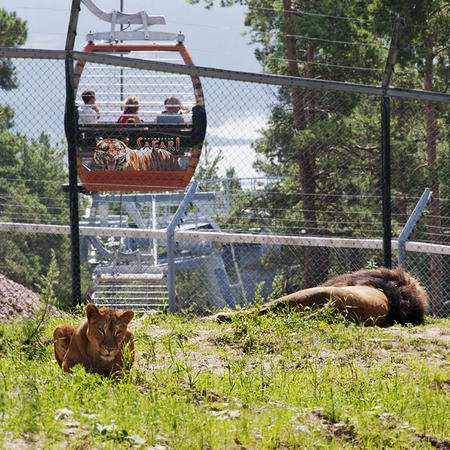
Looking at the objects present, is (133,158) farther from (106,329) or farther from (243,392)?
(243,392)

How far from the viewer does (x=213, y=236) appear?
1160 cm

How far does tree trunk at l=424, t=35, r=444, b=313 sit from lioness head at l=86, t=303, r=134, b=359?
835 cm

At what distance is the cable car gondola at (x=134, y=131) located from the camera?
10.8 m

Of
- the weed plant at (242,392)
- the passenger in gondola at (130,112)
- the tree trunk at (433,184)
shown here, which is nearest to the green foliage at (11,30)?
the tree trunk at (433,184)

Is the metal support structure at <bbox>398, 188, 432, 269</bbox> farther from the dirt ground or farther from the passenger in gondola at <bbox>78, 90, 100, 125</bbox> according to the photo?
the dirt ground

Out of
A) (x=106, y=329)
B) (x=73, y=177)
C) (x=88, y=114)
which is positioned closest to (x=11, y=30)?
(x=88, y=114)

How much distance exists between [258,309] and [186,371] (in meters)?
2.41

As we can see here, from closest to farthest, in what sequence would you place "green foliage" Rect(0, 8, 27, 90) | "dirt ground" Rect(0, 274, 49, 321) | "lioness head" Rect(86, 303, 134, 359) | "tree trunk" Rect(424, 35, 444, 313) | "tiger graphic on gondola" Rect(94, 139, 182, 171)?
1. "lioness head" Rect(86, 303, 134, 359)
2. "dirt ground" Rect(0, 274, 49, 321)
3. "tiger graphic on gondola" Rect(94, 139, 182, 171)
4. "tree trunk" Rect(424, 35, 444, 313)
5. "green foliage" Rect(0, 8, 27, 90)

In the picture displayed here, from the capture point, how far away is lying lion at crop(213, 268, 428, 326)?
9406 mm

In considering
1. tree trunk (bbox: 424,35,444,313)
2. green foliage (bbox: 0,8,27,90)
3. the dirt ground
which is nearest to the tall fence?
tree trunk (bbox: 424,35,444,313)

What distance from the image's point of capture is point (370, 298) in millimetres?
9828

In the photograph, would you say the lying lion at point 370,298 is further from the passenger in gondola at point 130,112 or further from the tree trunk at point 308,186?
the passenger in gondola at point 130,112

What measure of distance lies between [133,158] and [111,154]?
0.21 meters

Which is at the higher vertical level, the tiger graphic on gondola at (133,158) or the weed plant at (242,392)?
the tiger graphic on gondola at (133,158)
